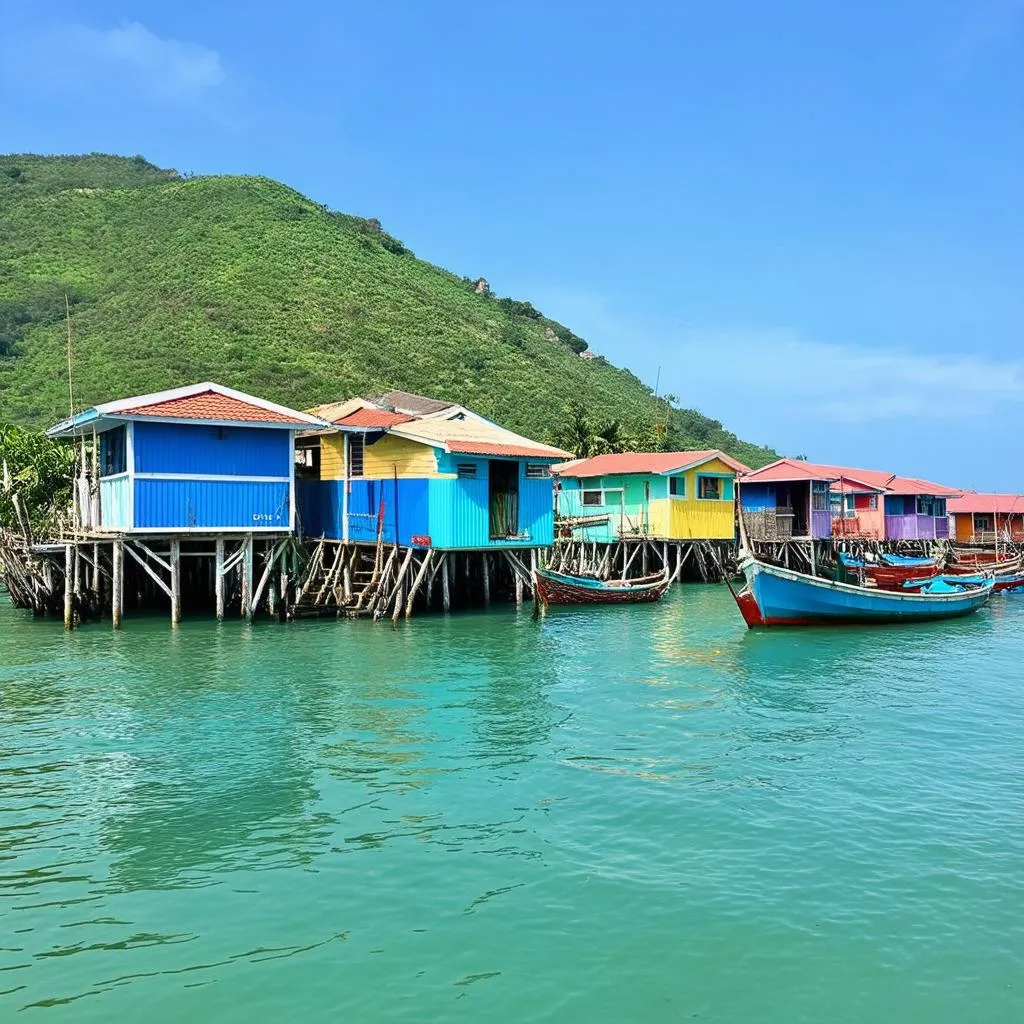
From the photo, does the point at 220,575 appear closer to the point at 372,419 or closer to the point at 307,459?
the point at 372,419

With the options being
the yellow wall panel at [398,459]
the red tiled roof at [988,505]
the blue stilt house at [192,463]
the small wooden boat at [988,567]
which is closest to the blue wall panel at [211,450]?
the blue stilt house at [192,463]

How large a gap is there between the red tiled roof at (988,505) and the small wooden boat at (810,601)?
91.3 feet

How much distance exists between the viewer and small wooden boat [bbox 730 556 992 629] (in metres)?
24.6

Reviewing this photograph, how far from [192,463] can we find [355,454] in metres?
5.40

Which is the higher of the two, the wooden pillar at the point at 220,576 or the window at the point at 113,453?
the window at the point at 113,453

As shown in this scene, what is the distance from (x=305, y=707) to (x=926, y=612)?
19671 millimetres

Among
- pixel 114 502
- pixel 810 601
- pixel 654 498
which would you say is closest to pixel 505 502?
pixel 810 601

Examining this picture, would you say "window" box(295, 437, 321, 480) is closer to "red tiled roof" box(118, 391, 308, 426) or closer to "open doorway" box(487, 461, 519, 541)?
"red tiled roof" box(118, 391, 308, 426)

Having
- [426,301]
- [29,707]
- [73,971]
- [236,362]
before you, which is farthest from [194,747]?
[426,301]

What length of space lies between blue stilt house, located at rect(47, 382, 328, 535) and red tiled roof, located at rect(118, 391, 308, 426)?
2cm

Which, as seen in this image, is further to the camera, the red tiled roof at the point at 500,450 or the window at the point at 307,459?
the window at the point at 307,459

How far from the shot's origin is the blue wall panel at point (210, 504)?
2198 centimetres

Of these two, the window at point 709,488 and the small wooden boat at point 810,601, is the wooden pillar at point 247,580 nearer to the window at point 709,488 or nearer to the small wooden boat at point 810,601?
the small wooden boat at point 810,601

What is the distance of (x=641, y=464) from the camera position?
123 feet
